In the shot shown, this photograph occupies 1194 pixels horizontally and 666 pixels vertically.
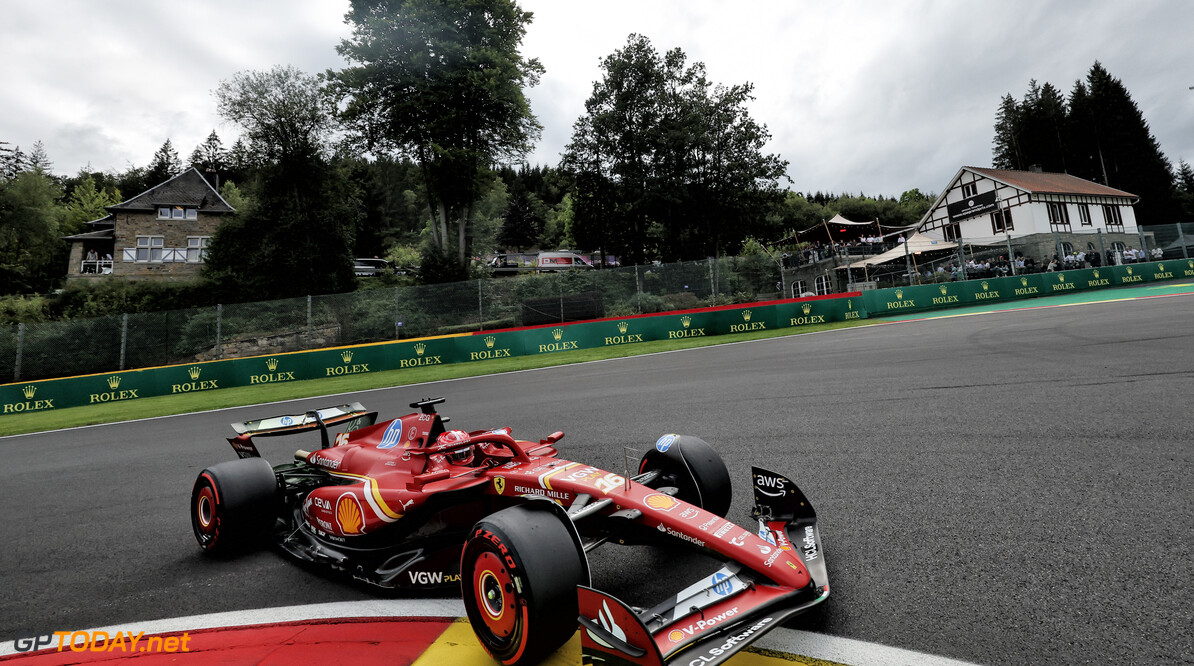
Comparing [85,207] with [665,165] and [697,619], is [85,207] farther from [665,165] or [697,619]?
[697,619]

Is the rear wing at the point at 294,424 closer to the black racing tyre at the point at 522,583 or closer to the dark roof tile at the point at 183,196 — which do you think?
the black racing tyre at the point at 522,583

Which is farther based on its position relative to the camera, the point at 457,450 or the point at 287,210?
the point at 287,210

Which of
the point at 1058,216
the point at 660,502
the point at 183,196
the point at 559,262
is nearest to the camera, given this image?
the point at 660,502

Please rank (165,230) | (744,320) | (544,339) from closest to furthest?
(544,339) < (744,320) < (165,230)

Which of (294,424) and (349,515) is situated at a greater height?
(294,424)

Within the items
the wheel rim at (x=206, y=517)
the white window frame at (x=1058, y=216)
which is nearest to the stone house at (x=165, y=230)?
the wheel rim at (x=206, y=517)

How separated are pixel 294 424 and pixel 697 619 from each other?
3646mm

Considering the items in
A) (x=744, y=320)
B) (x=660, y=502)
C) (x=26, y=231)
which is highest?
(x=26, y=231)

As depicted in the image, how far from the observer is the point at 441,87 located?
29609 mm

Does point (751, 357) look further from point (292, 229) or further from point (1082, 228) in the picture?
point (1082, 228)

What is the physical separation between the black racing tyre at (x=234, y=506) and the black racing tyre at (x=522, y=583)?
215 cm

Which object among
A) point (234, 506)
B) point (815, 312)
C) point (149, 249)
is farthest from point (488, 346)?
point (149, 249)

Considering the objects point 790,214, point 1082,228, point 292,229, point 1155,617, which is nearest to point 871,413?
point 1155,617

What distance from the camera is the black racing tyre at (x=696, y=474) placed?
312cm
